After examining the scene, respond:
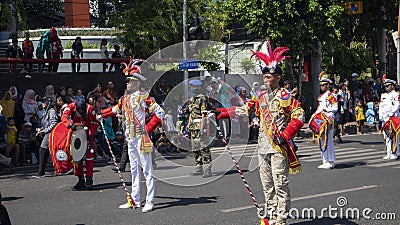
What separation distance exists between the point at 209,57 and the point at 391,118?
8.65m

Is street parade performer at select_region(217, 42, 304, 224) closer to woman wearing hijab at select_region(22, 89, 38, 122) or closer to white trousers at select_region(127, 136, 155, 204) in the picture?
white trousers at select_region(127, 136, 155, 204)

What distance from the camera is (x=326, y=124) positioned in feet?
44.3

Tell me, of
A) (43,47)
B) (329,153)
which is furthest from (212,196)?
(43,47)

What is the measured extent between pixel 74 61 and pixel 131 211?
42.1ft

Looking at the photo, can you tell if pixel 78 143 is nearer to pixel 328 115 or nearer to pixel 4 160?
pixel 4 160

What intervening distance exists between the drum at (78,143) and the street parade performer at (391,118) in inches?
283

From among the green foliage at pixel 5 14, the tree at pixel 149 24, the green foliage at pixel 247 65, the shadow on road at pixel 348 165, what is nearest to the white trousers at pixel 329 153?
the shadow on road at pixel 348 165

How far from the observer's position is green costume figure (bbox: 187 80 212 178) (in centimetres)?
1234

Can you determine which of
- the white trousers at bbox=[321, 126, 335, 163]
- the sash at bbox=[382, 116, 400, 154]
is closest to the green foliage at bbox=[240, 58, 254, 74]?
the sash at bbox=[382, 116, 400, 154]

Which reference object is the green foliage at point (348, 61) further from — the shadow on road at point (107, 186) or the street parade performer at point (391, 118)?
the shadow on road at point (107, 186)

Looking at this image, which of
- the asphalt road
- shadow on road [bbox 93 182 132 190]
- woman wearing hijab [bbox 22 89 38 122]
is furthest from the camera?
woman wearing hijab [bbox 22 89 38 122]

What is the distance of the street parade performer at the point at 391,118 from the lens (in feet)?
47.1

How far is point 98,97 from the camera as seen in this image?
56.4ft

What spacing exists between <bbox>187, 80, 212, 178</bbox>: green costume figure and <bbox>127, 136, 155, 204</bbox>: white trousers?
311cm
